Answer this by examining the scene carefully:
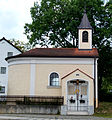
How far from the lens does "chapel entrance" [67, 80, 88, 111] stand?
1019 inches

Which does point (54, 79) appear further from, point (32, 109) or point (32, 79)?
point (32, 109)

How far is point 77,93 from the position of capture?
2633cm

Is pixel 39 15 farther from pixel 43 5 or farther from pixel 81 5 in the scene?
pixel 81 5

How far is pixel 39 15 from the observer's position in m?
40.7

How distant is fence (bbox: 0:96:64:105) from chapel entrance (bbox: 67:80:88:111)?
1.28m

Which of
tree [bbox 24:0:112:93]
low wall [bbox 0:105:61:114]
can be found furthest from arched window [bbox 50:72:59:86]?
tree [bbox 24:0:112:93]

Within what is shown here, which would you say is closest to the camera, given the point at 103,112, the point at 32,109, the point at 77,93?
the point at 32,109

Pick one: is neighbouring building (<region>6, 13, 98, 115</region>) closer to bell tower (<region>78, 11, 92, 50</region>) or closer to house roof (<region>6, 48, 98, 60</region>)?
house roof (<region>6, 48, 98, 60</region>)

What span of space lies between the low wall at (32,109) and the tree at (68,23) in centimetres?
1492

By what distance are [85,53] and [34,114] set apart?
8.55 meters

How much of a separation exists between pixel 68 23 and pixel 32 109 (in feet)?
56.8

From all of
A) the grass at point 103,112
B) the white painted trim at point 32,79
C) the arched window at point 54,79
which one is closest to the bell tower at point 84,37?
the arched window at point 54,79

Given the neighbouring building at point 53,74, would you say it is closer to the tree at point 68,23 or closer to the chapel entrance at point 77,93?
the chapel entrance at point 77,93

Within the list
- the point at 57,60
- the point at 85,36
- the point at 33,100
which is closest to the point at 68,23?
the point at 85,36
